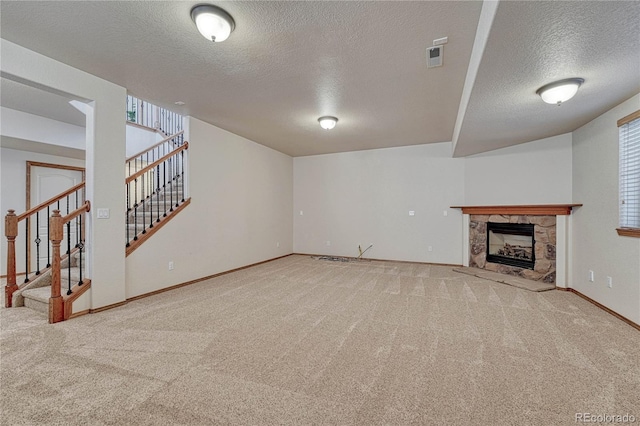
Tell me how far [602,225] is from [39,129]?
8.53m

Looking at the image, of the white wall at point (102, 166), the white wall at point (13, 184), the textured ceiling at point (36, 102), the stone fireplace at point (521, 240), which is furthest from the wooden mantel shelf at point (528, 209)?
the white wall at point (13, 184)

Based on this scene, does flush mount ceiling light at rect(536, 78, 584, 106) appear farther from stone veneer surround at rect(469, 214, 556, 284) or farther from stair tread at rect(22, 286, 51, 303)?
stair tread at rect(22, 286, 51, 303)

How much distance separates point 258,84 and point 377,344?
3090 millimetres

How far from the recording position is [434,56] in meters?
2.64

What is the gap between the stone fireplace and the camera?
13.7ft

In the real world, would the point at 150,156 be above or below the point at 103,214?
above

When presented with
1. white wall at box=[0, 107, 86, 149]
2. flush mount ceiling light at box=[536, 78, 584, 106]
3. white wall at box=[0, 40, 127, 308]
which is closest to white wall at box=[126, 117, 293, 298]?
white wall at box=[0, 40, 127, 308]

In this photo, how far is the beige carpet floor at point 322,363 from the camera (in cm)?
159

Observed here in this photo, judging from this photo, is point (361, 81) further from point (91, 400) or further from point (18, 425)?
point (18, 425)

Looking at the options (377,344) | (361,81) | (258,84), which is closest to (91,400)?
(377,344)

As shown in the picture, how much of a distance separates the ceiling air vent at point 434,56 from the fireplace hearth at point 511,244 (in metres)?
3.52

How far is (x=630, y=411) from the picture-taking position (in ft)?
5.24

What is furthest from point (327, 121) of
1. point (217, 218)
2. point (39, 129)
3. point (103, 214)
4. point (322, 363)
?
point (39, 129)

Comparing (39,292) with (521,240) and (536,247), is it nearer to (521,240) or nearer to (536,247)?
(536,247)
